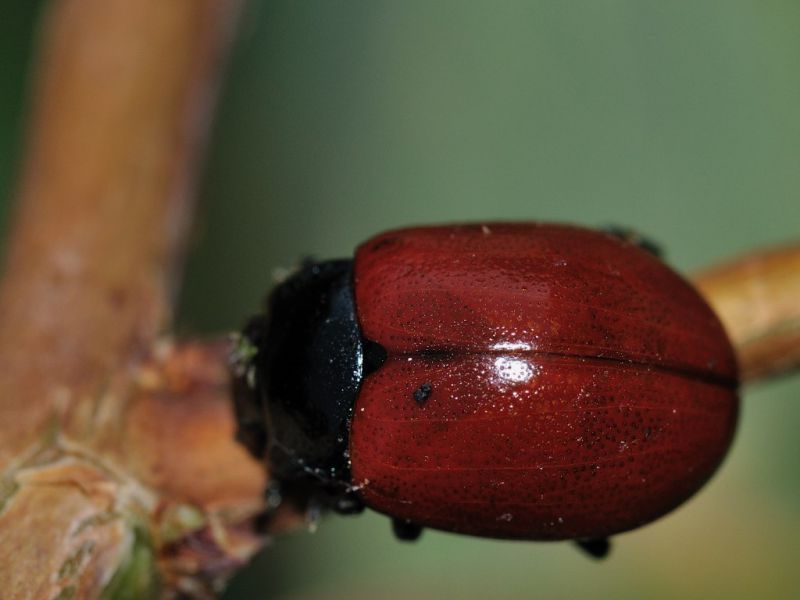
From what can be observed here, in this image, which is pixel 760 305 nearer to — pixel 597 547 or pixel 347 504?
pixel 597 547

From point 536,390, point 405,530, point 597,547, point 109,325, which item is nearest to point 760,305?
point 536,390

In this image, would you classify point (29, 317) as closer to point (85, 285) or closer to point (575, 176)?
point (85, 285)

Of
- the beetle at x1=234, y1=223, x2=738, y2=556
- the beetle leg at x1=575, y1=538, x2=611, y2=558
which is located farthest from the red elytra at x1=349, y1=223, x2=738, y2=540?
the beetle leg at x1=575, y1=538, x2=611, y2=558

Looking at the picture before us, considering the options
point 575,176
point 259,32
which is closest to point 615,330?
point 575,176

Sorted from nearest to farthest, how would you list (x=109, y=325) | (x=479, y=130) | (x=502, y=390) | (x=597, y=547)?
(x=502, y=390), (x=109, y=325), (x=597, y=547), (x=479, y=130)

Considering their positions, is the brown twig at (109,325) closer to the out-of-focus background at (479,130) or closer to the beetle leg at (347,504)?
the beetle leg at (347,504)

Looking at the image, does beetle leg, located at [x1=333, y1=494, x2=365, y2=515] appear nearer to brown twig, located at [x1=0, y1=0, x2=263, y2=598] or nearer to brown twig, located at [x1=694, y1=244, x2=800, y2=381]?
brown twig, located at [x1=0, y1=0, x2=263, y2=598]

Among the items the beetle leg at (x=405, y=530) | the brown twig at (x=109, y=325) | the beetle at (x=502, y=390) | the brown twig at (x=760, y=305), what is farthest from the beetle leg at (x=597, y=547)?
the brown twig at (x=109, y=325)
